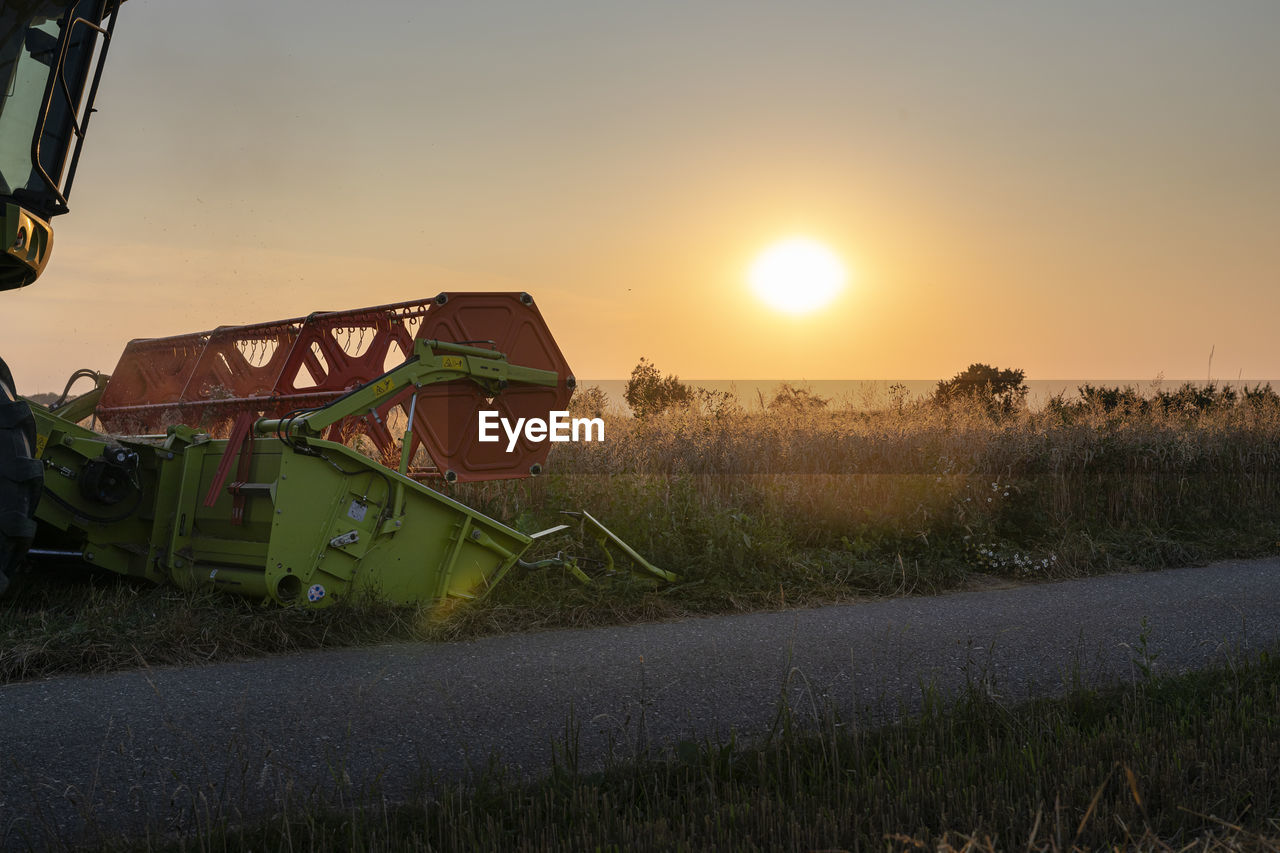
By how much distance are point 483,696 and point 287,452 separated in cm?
207

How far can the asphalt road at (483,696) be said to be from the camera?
3.90 metres

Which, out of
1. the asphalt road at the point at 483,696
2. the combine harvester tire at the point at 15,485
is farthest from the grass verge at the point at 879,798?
the combine harvester tire at the point at 15,485

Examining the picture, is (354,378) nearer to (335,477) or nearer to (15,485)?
(335,477)

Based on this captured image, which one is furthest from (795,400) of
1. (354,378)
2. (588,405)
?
(354,378)

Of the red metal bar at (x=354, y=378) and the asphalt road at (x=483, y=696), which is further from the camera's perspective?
the red metal bar at (x=354, y=378)

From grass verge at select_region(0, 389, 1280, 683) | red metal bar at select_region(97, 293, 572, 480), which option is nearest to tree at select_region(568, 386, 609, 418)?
grass verge at select_region(0, 389, 1280, 683)

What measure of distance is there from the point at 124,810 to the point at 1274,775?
4.30m

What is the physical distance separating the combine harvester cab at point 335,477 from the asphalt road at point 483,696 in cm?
66

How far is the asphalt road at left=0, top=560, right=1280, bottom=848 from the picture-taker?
12.8 ft

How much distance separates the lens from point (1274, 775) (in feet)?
12.2

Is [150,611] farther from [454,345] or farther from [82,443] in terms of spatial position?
[454,345]

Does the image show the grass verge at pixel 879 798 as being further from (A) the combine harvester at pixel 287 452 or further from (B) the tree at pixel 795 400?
(B) the tree at pixel 795 400

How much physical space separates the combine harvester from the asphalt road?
71cm
